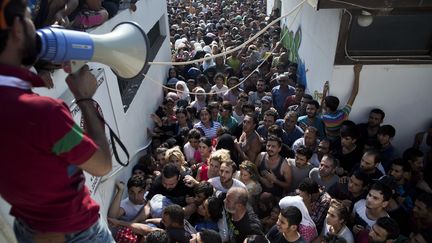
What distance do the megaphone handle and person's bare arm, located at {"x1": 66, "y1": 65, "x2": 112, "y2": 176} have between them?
0.03m

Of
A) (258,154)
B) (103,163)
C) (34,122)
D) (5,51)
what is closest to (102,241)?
(103,163)

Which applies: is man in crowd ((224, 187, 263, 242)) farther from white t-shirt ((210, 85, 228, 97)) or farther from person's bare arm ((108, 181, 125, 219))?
white t-shirt ((210, 85, 228, 97))

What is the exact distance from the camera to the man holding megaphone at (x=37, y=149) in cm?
117

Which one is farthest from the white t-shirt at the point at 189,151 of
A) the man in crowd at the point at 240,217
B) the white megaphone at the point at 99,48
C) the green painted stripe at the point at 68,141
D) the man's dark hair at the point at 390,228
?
the green painted stripe at the point at 68,141

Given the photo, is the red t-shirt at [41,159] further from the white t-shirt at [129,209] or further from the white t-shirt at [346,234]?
the white t-shirt at [346,234]

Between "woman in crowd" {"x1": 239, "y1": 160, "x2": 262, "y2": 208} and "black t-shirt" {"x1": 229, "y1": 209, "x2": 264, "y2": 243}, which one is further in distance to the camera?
"woman in crowd" {"x1": 239, "y1": 160, "x2": 262, "y2": 208}

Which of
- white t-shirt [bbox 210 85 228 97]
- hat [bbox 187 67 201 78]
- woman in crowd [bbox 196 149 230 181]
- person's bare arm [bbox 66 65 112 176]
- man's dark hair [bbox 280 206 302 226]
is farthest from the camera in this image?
hat [bbox 187 67 201 78]

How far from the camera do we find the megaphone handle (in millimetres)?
1557

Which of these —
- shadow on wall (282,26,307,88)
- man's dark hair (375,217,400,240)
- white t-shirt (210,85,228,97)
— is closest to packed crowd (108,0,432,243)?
man's dark hair (375,217,400,240)

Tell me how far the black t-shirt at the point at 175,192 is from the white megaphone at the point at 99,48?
85.8 inches

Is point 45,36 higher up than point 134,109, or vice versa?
point 45,36

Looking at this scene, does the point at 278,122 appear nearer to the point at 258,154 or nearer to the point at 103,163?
the point at 258,154

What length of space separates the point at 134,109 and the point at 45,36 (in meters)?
4.11

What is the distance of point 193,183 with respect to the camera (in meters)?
3.97
